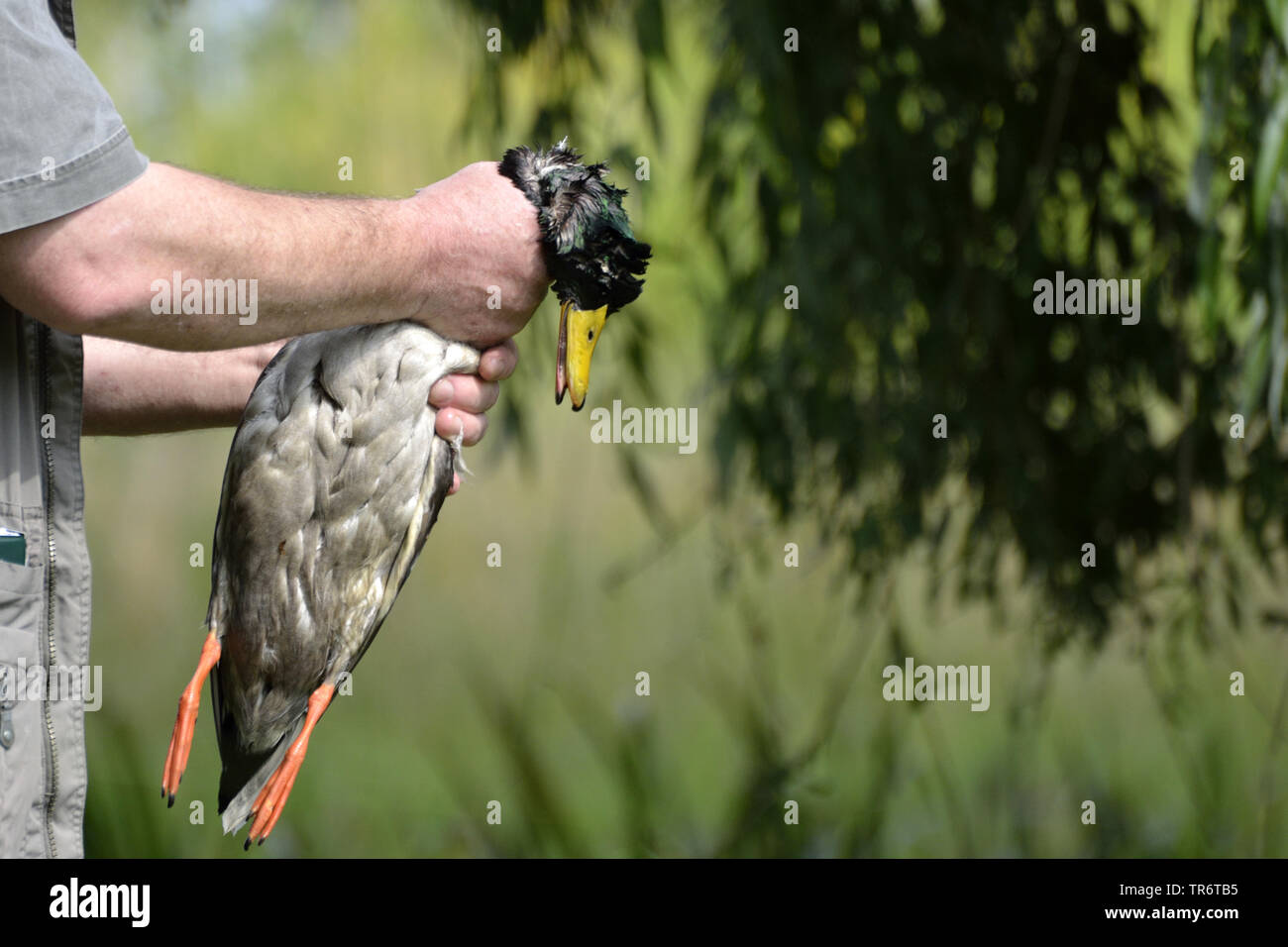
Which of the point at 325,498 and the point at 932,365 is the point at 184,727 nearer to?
the point at 325,498

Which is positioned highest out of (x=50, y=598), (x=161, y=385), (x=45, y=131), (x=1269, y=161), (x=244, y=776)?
(x=1269, y=161)

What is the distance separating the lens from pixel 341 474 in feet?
3.95

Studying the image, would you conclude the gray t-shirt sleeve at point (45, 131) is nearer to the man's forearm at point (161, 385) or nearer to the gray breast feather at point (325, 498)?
the gray breast feather at point (325, 498)

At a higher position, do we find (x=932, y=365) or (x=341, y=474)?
(x=932, y=365)

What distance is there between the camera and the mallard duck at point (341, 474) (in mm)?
1175

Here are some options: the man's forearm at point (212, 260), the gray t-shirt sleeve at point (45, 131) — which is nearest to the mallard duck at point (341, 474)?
the man's forearm at point (212, 260)

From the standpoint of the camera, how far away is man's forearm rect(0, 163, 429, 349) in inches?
36.3

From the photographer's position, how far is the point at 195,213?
962 millimetres

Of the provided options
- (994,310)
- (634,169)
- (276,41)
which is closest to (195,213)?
(634,169)

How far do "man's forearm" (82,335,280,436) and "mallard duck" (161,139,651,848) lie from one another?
15 centimetres

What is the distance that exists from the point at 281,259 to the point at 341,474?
27cm

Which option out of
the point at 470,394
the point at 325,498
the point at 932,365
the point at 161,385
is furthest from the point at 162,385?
the point at 932,365

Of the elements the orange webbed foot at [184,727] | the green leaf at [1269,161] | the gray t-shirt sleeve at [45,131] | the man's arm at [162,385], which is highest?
the green leaf at [1269,161]

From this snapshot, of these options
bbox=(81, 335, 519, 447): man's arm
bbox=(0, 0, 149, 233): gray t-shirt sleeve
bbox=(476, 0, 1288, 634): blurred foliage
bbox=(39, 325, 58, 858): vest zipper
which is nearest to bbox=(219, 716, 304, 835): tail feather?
bbox=(39, 325, 58, 858): vest zipper
